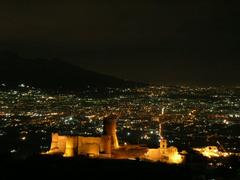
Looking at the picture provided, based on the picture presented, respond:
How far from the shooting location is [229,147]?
5831cm

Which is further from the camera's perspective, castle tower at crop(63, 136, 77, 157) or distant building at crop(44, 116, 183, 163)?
castle tower at crop(63, 136, 77, 157)

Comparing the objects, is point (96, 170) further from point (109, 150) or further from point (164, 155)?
point (164, 155)

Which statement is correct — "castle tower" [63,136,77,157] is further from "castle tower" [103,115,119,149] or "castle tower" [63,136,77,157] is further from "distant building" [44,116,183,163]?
"castle tower" [103,115,119,149]

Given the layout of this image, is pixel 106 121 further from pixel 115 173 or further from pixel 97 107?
pixel 97 107

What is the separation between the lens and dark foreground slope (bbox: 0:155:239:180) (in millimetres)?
30241

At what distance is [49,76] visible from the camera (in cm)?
11362

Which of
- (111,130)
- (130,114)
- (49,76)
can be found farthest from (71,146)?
(49,76)

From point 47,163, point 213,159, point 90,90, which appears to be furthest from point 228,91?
point 47,163

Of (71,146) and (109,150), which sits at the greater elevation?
(71,146)

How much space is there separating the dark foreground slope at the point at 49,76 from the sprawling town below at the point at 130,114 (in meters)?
3.69

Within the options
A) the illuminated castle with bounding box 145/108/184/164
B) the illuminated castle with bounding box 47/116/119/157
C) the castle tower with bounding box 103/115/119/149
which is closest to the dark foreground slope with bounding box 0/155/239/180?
the illuminated castle with bounding box 145/108/184/164

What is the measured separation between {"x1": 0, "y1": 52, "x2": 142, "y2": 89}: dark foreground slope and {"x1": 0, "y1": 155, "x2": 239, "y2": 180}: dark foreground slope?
68873 millimetres

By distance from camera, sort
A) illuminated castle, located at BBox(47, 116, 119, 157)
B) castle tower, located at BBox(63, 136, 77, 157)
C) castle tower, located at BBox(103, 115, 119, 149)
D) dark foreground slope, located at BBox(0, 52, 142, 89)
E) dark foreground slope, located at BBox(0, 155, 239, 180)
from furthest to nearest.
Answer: dark foreground slope, located at BBox(0, 52, 142, 89) → castle tower, located at BBox(103, 115, 119, 149) → castle tower, located at BBox(63, 136, 77, 157) → illuminated castle, located at BBox(47, 116, 119, 157) → dark foreground slope, located at BBox(0, 155, 239, 180)

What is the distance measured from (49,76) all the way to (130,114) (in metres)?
33.1
